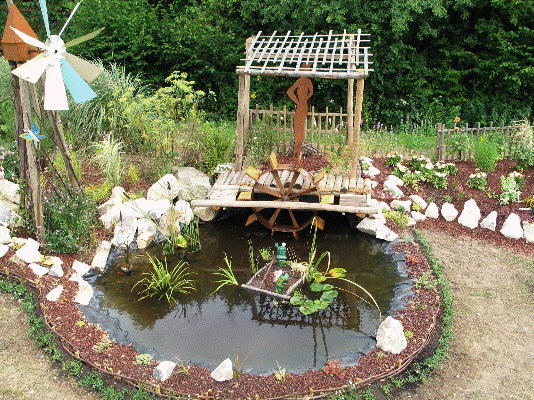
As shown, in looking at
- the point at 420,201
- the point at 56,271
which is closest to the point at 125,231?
the point at 56,271

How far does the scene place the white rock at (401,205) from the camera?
26.9 ft

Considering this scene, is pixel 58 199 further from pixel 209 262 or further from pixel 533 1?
pixel 533 1

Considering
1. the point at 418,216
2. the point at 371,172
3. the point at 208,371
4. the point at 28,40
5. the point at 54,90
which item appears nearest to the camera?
the point at 208,371

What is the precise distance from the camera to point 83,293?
613 centimetres

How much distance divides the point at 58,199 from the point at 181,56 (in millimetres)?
7392

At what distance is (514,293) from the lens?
252 inches

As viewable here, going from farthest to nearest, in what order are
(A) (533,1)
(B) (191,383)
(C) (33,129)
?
(A) (533,1), (C) (33,129), (B) (191,383)

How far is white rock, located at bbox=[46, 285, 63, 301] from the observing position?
19.3 ft

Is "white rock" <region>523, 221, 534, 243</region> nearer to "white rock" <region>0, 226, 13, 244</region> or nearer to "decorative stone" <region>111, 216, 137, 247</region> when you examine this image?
"decorative stone" <region>111, 216, 137, 247</region>

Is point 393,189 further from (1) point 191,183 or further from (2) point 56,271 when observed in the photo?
(2) point 56,271

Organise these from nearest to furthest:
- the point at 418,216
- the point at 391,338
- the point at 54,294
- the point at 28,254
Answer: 1. the point at 391,338
2. the point at 54,294
3. the point at 28,254
4. the point at 418,216

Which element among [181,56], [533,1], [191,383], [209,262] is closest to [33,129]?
[209,262]

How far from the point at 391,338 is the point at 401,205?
3281 millimetres

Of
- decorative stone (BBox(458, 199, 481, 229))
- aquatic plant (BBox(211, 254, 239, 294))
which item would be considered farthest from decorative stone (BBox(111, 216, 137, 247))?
decorative stone (BBox(458, 199, 481, 229))
